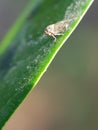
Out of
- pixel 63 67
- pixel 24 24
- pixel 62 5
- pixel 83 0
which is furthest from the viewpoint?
pixel 63 67

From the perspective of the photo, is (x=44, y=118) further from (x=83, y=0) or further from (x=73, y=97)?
(x=83, y=0)

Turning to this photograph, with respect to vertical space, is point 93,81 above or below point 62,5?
below

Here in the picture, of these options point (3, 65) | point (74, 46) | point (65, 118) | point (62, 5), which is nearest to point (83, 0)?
point (62, 5)
